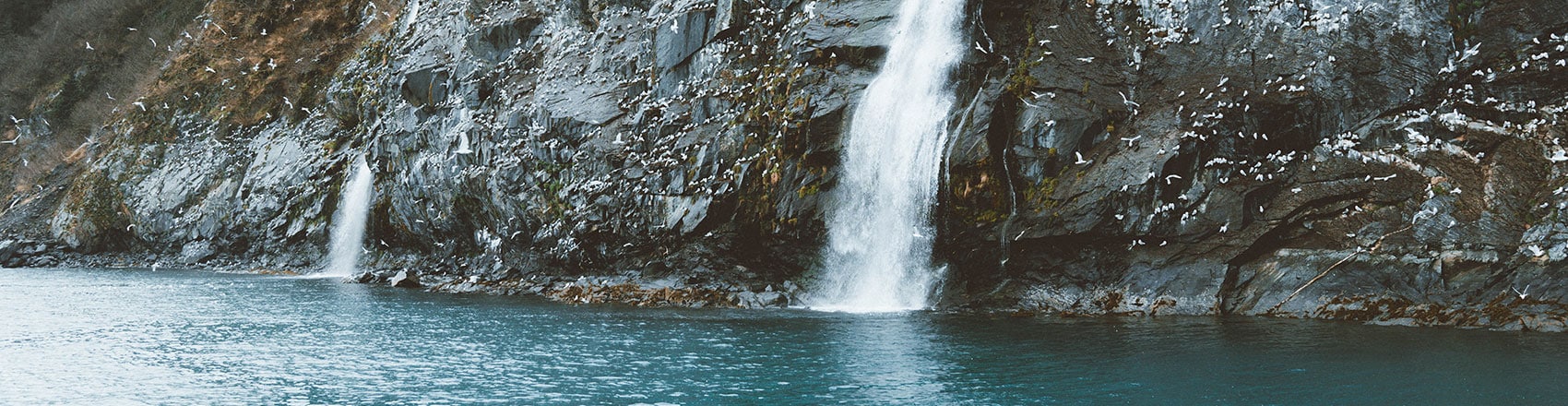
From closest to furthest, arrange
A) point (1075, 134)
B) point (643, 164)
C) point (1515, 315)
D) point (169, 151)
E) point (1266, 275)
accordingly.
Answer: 1. point (1515, 315)
2. point (1266, 275)
3. point (1075, 134)
4. point (643, 164)
5. point (169, 151)

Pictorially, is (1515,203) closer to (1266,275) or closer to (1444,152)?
(1444,152)

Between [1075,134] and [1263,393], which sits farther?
[1075,134]

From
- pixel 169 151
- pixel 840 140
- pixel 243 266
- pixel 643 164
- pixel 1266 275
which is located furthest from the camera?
pixel 169 151

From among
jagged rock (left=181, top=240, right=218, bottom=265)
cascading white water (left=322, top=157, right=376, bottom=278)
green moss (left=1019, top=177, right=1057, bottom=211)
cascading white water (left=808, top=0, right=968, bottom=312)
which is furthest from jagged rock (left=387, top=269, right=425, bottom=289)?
green moss (left=1019, top=177, right=1057, bottom=211)

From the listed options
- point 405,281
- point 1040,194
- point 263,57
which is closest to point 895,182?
point 1040,194

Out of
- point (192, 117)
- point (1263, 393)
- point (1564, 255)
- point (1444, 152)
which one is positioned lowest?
point (1263, 393)

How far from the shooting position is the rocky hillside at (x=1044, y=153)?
20.8 metres

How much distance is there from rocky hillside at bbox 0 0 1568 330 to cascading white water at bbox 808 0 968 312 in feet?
1.50

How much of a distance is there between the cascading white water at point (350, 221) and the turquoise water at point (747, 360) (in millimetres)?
15304

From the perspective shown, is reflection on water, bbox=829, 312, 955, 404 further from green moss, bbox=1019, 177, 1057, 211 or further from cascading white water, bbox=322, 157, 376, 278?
cascading white water, bbox=322, 157, 376, 278

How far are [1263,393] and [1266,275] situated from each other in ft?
29.5

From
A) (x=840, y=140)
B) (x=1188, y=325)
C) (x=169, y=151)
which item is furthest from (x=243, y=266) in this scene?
(x=1188, y=325)

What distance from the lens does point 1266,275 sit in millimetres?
21938

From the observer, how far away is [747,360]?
17266 millimetres
